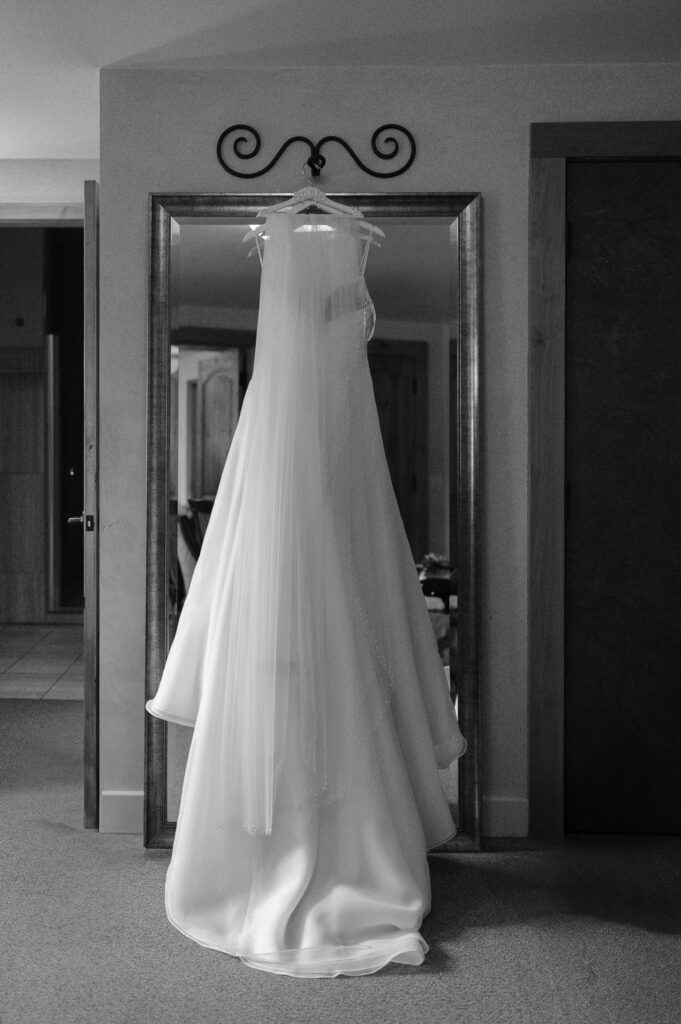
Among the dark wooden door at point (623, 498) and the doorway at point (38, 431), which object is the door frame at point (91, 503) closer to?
the dark wooden door at point (623, 498)

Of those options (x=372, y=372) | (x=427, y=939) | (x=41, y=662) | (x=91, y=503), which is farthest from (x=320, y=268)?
(x=41, y=662)

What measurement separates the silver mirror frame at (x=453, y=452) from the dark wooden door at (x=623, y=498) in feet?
0.99

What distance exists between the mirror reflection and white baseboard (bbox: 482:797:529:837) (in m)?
0.68

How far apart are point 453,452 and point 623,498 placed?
54 centimetres

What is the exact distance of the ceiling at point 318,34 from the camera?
2533 millimetres

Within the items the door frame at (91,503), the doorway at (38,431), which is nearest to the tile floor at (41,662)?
the doorway at (38,431)

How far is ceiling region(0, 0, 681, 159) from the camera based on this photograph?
2.53m

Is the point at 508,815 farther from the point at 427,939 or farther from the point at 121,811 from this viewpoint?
the point at 121,811

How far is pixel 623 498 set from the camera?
9.88ft

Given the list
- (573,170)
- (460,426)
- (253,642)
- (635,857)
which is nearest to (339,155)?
(573,170)

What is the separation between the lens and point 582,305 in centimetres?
297

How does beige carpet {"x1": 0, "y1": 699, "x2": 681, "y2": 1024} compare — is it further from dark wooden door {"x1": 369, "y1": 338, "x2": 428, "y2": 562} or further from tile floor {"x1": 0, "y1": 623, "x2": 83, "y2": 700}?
tile floor {"x1": 0, "y1": 623, "x2": 83, "y2": 700}

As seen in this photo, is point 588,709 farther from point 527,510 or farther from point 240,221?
point 240,221

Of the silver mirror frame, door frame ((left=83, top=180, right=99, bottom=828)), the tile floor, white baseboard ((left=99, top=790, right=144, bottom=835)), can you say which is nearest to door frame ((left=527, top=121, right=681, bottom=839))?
the silver mirror frame
